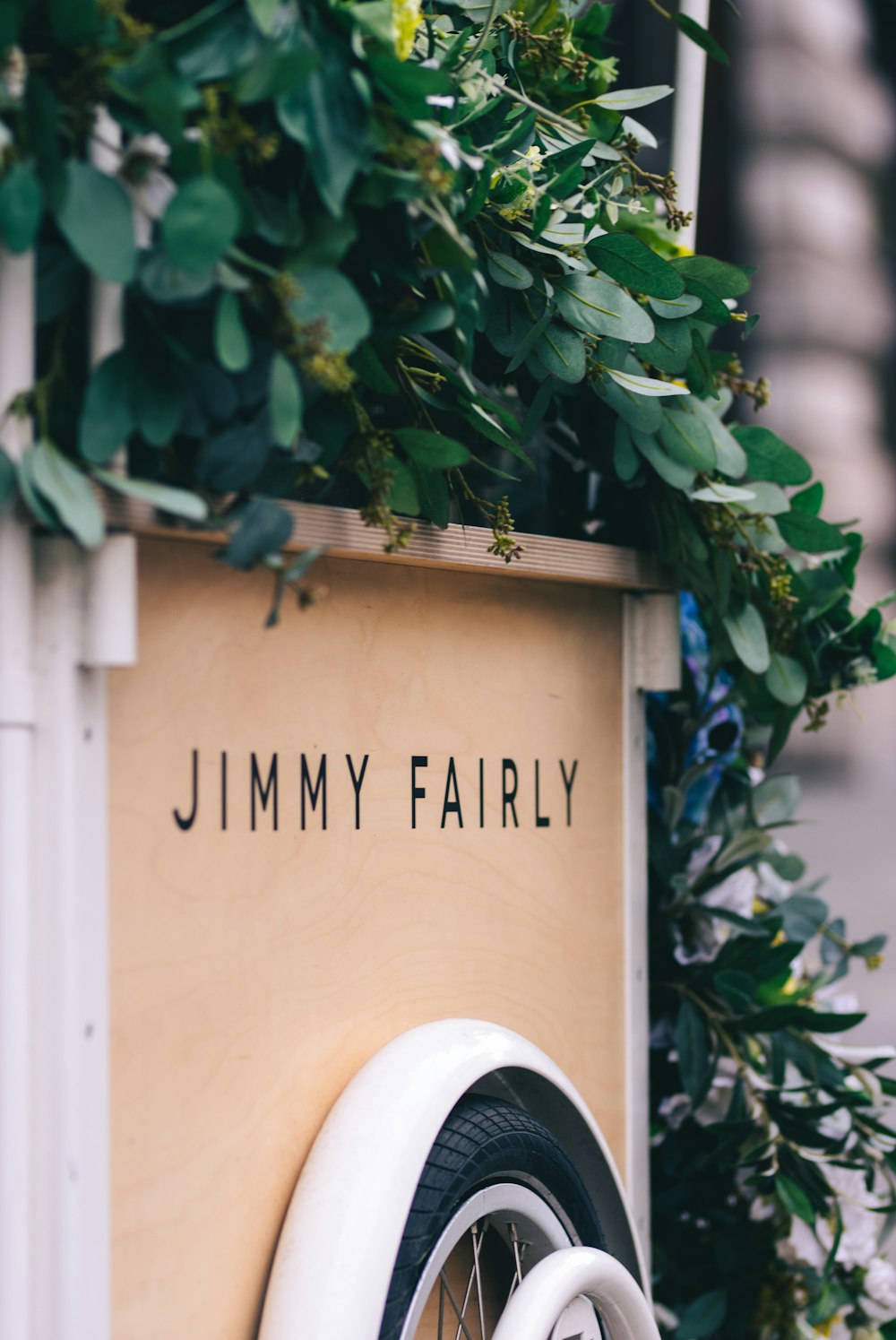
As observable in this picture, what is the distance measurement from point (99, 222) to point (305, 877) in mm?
460

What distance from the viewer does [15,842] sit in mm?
688

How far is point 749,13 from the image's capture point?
2203 mm

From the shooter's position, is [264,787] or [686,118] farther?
[686,118]

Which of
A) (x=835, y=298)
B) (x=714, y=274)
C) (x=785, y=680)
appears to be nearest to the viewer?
(x=714, y=274)

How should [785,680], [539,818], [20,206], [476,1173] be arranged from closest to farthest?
1. [20,206]
2. [476,1173]
3. [539,818]
4. [785,680]

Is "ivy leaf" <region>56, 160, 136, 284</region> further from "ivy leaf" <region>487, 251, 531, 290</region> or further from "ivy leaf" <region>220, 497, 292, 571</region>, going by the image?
"ivy leaf" <region>487, 251, 531, 290</region>

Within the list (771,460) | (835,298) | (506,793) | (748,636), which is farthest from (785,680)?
(835,298)

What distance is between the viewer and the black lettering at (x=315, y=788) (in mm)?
888

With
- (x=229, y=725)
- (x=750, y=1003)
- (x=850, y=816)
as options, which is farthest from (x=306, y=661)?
(x=850, y=816)

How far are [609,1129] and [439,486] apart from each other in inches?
25.0

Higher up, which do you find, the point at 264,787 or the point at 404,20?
the point at 404,20

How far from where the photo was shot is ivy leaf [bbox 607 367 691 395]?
946 millimetres

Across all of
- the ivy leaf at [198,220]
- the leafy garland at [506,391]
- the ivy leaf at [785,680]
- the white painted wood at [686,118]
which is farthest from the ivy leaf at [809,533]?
the ivy leaf at [198,220]

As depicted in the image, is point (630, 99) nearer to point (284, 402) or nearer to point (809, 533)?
point (809, 533)
